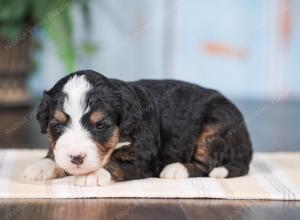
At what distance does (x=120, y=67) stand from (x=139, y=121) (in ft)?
18.5

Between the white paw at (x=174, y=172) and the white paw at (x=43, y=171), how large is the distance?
1.86 feet

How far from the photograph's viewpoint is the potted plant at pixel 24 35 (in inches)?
272

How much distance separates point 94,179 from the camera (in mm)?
3754

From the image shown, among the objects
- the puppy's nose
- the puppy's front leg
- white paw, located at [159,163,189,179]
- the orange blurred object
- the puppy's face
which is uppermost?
the puppy's face

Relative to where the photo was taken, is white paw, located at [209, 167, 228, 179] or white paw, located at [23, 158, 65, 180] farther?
white paw, located at [209, 167, 228, 179]

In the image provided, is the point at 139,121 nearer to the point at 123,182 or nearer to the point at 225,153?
the point at 123,182

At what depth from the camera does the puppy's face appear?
11.6 feet

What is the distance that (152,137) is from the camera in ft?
13.1

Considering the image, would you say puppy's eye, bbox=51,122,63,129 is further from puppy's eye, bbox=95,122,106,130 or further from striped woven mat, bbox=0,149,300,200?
striped woven mat, bbox=0,149,300,200

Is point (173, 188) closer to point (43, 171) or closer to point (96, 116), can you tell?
point (96, 116)

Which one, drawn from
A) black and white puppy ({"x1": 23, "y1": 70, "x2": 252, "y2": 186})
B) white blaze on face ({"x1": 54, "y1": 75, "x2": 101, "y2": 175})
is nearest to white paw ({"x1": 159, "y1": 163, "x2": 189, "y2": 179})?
black and white puppy ({"x1": 23, "y1": 70, "x2": 252, "y2": 186})

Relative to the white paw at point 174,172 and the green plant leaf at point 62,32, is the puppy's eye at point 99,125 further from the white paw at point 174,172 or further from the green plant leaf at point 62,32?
the green plant leaf at point 62,32

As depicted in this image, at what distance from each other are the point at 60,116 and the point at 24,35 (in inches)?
172

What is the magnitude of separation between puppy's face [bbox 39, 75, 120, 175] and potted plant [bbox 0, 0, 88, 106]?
10.6 ft
